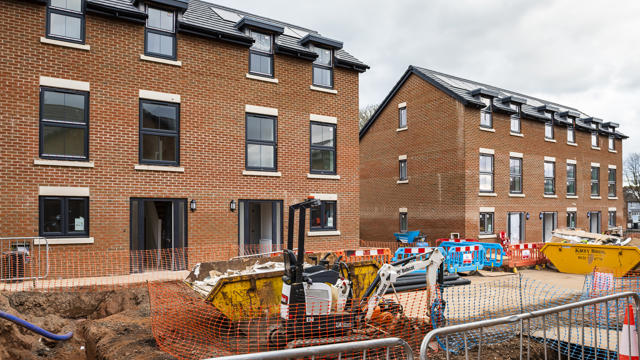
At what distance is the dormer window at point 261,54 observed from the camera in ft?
49.1

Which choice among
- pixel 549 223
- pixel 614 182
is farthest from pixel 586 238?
pixel 614 182

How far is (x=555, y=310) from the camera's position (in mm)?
4512

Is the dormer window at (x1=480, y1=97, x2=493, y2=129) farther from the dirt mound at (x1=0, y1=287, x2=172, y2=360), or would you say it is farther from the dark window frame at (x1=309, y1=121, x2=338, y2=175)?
the dirt mound at (x1=0, y1=287, x2=172, y2=360)

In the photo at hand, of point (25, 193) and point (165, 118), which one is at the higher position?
point (165, 118)

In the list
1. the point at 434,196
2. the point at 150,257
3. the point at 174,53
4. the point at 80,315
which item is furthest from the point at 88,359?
the point at 434,196

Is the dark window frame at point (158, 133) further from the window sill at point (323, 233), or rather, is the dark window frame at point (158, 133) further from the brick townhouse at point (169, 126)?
the window sill at point (323, 233)

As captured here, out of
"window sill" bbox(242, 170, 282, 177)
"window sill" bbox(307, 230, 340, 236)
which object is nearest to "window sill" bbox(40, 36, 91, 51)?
"window sill" bbox(242, 170, 282, 177)

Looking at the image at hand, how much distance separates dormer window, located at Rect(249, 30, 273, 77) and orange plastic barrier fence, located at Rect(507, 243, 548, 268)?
1117cm

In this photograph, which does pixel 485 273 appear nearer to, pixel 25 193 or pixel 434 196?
pixel 434 196

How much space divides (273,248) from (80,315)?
657cm

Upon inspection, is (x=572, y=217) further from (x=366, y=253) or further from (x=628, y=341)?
(x=628, y=341)

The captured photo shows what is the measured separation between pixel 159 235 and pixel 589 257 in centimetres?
1469

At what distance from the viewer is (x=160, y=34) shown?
13.3m

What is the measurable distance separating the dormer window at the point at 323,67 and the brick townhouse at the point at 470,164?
765 centimetres
